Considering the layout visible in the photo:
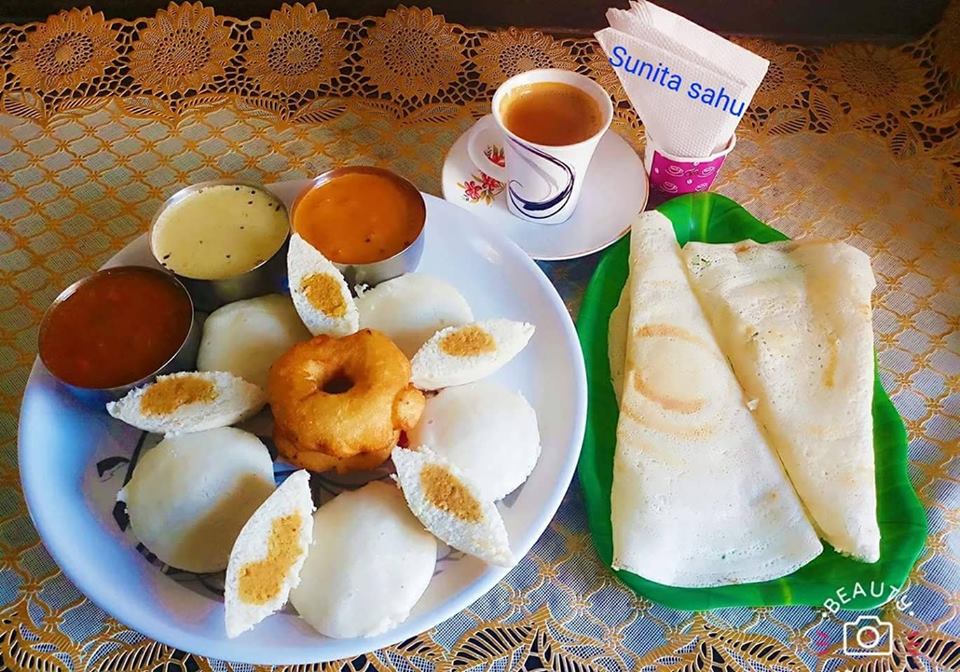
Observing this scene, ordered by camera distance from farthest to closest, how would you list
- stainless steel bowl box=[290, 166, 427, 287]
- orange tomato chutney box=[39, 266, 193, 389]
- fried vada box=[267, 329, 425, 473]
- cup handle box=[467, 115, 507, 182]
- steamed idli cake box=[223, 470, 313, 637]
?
cup handle box=[467, 115, 507, 182] < stainless steel bowl box=[290, 166, 427, 287] < orange tomato chutney box=[39, 266, 193, 389] < fried vada box=[267, 329, 425, 473] < steamed idli cake box=[223, 470, 313, 637]

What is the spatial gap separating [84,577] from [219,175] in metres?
1.00

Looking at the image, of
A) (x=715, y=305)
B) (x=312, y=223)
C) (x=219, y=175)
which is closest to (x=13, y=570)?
(x=312, y=223)

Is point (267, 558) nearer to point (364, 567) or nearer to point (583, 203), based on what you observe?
point (364, 567)

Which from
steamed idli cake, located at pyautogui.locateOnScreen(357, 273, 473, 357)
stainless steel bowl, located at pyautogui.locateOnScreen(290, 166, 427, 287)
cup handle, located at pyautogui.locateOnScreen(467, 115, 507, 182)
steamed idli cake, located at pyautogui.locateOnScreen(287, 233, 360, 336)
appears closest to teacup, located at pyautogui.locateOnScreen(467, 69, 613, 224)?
cup handle, located at pyautogui.locateOnScreen(467, 115, 507, 182)

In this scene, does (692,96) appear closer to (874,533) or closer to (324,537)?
(874,533)

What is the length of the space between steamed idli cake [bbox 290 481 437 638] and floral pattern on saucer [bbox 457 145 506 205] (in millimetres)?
824

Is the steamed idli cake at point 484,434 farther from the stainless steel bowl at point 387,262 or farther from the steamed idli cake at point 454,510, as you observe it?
the stainless steel bowl at point 387,262

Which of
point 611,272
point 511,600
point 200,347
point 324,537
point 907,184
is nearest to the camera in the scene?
point 324,537

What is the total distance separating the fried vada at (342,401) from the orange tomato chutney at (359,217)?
0.82ft

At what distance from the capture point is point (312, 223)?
4.90 feet

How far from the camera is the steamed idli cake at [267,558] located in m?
1.05

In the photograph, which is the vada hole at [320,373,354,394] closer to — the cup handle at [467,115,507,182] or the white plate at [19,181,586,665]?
the white plate at [19,181,586,665]

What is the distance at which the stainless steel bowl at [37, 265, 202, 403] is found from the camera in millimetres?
1253

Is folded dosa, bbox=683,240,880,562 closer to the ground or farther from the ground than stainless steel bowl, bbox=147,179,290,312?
closer to the ground
